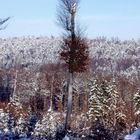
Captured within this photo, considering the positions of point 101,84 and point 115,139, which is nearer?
point 115,139

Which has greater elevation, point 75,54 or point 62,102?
point 75,54

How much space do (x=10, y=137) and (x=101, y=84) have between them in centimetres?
3607

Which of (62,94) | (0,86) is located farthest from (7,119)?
(0,86)

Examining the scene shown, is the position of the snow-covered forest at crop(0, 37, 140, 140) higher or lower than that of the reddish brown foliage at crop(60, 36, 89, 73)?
lower

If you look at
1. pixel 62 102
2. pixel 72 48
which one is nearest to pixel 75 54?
pixel 72 48

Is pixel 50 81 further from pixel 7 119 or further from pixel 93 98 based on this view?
pixel 7 119

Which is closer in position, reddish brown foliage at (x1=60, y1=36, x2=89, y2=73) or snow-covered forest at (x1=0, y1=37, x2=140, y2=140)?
snow-covered forest at (x1=0, y1=37, x2=140, y2=140)

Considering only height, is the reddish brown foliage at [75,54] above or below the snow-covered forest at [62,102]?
above

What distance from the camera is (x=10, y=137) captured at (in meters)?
14.7

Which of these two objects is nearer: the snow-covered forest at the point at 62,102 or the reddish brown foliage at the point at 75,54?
the snow-covered forest at the point at 62,102

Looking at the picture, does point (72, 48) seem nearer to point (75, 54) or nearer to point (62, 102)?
point (75, 54)

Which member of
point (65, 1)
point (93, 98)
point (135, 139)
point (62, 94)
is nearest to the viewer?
point (135, 139)

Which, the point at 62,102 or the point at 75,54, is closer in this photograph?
the point at 75,54

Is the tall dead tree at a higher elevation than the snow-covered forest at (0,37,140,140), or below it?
higher
